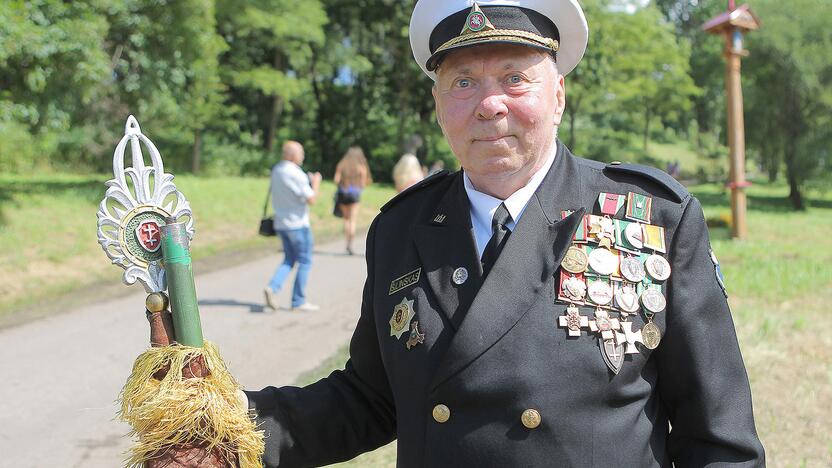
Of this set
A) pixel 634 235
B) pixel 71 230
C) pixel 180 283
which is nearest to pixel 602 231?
pixel 634 235

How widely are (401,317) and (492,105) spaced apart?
0.56 metres

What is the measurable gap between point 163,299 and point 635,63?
111 ft

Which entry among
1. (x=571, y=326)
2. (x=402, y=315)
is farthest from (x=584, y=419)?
(x=402, y=315)

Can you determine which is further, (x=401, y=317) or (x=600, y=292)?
(x=401, y=317)

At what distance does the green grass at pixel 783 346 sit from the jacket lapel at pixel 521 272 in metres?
2.98

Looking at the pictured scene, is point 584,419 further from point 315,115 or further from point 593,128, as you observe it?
point 593,128

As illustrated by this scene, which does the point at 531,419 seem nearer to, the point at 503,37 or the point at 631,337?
the point at 631,337

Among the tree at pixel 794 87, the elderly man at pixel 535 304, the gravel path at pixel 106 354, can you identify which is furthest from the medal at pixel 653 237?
the tree at pixel 794 87

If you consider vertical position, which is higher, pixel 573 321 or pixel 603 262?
pixel 603 262

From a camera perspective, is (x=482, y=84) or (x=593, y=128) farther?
(x=593, y=128)

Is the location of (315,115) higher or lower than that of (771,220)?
higher

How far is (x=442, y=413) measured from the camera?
1.88 meters

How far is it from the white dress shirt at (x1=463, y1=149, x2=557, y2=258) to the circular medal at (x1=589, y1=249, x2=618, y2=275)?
200mm

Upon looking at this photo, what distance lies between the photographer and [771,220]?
21.0 meters
